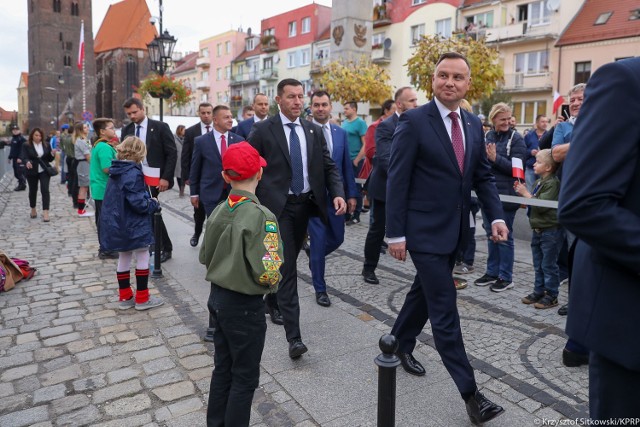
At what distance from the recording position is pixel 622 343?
1595 millimetres

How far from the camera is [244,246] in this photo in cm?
285

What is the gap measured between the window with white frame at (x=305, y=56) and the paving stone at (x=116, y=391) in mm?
53068

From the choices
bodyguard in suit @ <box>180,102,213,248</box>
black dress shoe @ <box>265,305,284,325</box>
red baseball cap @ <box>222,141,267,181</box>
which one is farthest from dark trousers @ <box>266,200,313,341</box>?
bodyguard in suit @ <box>180,102,213,248</box>

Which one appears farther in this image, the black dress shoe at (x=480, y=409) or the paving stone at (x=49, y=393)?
the paving stone at (x=49, y=393)

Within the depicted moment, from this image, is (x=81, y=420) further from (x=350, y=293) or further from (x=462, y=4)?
(x=462, y=4)

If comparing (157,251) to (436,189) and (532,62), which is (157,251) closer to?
(436,189)

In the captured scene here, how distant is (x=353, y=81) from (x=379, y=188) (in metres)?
9.16

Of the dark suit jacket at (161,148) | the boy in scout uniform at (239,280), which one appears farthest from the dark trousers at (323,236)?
the dark suit jacket at (161,148)

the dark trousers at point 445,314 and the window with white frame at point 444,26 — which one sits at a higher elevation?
the window with white frame at point 444,26

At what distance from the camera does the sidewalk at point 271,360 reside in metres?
3.37

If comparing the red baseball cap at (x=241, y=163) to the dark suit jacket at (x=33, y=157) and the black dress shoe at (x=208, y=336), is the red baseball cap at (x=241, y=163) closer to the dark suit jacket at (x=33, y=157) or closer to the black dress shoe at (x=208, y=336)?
the black dress shoe at (x=208, y=336)

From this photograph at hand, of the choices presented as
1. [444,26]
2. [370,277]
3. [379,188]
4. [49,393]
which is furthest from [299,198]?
[444,26]

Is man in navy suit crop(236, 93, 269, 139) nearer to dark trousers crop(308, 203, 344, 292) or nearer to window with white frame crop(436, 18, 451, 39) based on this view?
dark trousers crop(308, 203, 344, 292)

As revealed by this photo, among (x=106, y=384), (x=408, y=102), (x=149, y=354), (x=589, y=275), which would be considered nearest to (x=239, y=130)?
(x=408, y=102)
